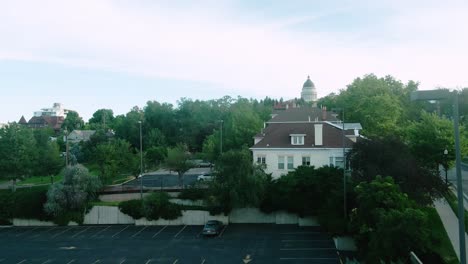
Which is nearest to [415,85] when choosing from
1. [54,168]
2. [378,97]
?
[378,97]

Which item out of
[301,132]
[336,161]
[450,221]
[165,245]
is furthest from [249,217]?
[450,221]

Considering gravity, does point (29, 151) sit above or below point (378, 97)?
below

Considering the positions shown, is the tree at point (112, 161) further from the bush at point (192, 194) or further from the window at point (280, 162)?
the window at point (280, 162)

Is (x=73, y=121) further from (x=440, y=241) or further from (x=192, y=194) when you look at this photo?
(x=440, y=241)

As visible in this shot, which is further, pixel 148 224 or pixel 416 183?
pixel 148 224

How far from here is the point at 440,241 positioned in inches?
952

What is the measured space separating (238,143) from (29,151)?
31.4 m

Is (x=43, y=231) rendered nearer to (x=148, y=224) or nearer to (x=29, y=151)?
(x=148, y=224)

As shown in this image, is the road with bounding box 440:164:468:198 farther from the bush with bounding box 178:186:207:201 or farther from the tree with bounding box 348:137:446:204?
the bush with bounding box 178:186:207:201

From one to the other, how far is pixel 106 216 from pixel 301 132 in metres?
24.0

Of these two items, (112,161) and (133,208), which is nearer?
(133,208)

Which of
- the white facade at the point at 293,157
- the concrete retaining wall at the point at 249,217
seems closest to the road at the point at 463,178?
the white facade at the point at 293,157

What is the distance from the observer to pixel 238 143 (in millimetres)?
66125

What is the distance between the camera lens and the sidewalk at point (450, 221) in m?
29.1
